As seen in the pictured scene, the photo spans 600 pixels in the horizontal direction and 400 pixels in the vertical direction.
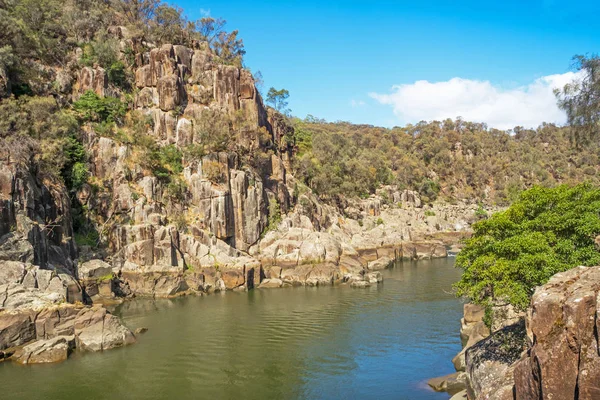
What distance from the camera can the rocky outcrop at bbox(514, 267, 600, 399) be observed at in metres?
11.6

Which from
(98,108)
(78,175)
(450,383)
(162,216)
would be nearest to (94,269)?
(162,216)

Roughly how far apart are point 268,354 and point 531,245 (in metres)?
18.2

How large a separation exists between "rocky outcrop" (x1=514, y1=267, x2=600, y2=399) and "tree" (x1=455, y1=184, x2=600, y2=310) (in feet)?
14.3

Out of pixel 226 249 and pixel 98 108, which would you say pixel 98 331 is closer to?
pixel 226 249

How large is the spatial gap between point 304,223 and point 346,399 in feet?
136

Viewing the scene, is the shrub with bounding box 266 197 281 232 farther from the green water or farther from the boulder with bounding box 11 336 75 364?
the boulder with bounding box 11 336 75 364

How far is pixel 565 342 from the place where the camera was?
12.1 m

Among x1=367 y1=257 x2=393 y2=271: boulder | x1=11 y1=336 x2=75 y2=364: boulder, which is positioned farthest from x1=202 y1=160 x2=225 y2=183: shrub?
x1=11 y1=336 x2=75 y2=364: boulder

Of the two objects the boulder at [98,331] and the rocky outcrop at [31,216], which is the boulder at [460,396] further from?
the rocky outcrop at [31,216]

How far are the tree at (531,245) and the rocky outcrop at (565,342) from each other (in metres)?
4.35

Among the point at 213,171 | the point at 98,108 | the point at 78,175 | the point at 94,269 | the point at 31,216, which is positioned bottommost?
the point at 94,269

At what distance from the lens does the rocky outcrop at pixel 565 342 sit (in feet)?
38.0

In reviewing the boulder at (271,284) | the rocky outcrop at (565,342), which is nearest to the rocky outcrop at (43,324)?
the boulder at (271,284)

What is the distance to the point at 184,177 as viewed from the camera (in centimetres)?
5897
